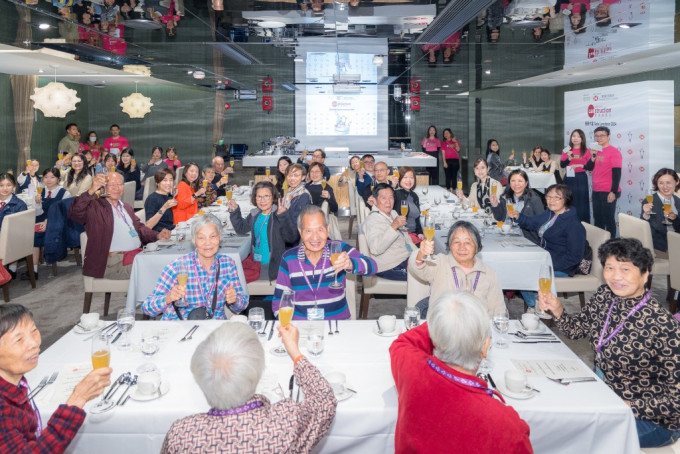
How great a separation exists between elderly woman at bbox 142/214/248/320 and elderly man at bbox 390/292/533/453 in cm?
165

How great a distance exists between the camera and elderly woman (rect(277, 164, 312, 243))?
4703mm

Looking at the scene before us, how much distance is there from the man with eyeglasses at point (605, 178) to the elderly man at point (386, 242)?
13.6 ft

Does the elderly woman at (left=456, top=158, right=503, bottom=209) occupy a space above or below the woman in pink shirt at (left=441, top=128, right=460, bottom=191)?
below

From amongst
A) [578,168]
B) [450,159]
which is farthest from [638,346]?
[450,159]

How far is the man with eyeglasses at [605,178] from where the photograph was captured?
7.54 metres

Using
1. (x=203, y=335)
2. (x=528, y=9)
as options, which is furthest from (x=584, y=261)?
(x=528, y=9)

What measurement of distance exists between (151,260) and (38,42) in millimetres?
5031

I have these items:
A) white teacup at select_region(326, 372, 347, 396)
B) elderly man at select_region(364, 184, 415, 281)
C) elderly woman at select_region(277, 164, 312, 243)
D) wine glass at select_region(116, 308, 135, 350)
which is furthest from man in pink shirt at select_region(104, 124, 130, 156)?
white teacup at select_region(326, 372, 347, 396)

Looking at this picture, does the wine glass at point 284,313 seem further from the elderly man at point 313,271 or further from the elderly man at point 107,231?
the elderly man at point 107,231

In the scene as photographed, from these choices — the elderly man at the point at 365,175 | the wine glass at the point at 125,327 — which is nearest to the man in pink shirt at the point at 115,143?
the elderly man at the point at 365,175

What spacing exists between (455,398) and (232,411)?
61cm

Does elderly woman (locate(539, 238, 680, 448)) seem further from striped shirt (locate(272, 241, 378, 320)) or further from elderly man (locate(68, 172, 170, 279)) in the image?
elderly man (locate(68, 172, 170, 279))

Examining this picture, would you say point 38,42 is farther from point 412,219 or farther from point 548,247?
point 548,247

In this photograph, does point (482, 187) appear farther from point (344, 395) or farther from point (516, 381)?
point (344, 395)
